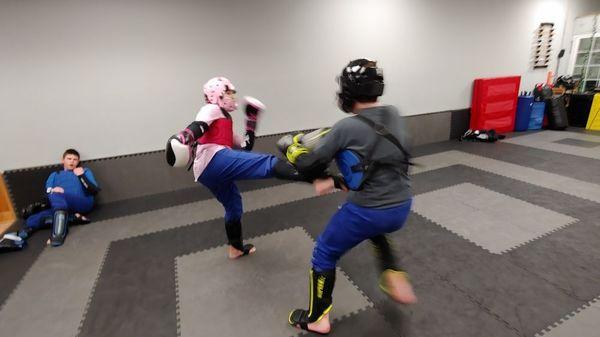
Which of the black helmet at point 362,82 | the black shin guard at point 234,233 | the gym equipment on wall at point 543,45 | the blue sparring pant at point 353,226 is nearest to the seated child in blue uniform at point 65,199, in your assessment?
the black shin guard at point 234,233

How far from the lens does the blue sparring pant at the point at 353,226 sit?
1.45 meters

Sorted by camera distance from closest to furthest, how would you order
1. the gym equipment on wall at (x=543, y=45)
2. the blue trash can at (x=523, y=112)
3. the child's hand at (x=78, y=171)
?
the child's hand at (x=78, y=171) → the blue trash can at (x=523, y=112) → the gym equipment on wall at (x=543, y=45)

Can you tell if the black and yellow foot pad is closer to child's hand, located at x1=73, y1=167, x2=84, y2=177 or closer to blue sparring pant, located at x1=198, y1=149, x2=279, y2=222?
blue sparring pant, located at x1=198, y1=149, x2=279, y2=222

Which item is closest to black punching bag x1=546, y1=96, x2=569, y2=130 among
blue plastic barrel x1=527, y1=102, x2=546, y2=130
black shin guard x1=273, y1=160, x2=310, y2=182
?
blue plastic barrel x1=527, y1=102, x2=546, y2=130

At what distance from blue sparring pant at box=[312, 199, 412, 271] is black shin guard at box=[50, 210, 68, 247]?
2.75 meters

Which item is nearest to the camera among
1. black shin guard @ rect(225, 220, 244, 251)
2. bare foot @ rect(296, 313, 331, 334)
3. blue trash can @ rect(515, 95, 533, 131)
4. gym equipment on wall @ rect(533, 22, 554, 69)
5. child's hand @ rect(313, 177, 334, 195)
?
child's hand @ rect(313, 177, 334, 195)

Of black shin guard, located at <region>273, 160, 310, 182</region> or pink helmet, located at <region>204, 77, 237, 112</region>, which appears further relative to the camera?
pink helmet, located at <region>204, 77, 237, 112</region>

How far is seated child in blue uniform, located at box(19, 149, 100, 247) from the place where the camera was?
312 cm

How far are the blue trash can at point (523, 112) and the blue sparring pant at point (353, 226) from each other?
6.63 metres

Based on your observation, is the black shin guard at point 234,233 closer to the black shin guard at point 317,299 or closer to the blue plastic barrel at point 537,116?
the black shin guard at point 317,299

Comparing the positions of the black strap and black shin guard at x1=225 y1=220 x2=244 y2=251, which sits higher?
the black strap

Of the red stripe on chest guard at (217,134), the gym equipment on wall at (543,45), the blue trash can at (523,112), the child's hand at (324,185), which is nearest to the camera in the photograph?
the child's hand at (324,185)

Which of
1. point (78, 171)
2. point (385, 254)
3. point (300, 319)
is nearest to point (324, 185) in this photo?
point (385, 254)

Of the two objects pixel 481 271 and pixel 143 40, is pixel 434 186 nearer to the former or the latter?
pixel 481 271
